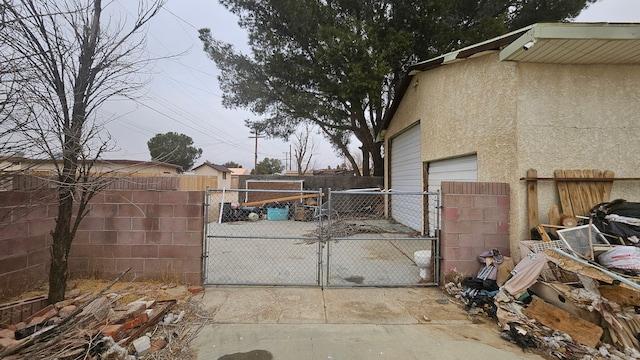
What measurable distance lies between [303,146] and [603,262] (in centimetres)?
2770

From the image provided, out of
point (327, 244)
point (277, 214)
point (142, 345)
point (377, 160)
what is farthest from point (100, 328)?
point (377, 160)

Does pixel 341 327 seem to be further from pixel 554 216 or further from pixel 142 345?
pixel 554 216

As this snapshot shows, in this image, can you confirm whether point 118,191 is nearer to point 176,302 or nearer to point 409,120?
point 176,302

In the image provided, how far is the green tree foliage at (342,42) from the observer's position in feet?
29.2

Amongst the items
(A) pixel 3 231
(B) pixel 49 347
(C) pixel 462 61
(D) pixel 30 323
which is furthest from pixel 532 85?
(A) pixel 3 231

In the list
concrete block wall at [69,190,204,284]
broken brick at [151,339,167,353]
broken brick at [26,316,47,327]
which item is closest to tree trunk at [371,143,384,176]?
concrete block wall at [69,190,204,284]

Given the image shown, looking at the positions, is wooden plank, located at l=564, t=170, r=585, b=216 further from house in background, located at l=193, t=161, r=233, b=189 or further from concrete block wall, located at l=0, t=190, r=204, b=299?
house in background, located at l=193, t=161, r=233, b=189

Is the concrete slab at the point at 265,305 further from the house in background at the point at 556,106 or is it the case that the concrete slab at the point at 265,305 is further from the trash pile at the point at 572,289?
the house in background at the point at 556,106

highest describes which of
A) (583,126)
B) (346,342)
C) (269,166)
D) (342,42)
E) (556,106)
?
(342,42)

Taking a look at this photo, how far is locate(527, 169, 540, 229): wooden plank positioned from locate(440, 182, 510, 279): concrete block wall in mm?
336

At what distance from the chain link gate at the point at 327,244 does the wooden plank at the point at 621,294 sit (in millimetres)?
1844

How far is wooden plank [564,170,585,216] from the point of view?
13.7ft

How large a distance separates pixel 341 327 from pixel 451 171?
15.4ft

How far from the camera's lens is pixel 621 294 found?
2.85 meters
